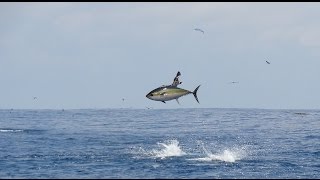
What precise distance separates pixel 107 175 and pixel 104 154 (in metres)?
15.8

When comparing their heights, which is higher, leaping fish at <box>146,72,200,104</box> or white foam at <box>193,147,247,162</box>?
white foam at <box>193,147,247,162</box>

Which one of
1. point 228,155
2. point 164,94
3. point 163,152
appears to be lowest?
point 164,94

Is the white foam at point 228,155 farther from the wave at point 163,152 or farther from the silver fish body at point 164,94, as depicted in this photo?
the silver fish body at point 164,94

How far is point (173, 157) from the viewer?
55750 mm

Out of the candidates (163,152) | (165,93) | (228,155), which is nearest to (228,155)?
(228,155)

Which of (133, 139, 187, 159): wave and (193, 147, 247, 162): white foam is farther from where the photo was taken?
(133, 139, 187, 159): wave

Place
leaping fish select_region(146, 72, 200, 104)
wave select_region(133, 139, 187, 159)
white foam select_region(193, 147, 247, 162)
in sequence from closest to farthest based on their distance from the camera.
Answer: leaping fish select_region(146, 72, 200, 104) < white foam select_region(193, 147, 247, 162) < wave select_region(133, 139, 187, 159)

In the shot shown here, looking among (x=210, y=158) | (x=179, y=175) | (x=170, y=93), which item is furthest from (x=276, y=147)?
(x=170, y=93)

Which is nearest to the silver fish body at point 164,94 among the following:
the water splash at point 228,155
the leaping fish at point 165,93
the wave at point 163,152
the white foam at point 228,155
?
the leaping fish at point 165,93

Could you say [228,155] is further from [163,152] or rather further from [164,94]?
[164,94]

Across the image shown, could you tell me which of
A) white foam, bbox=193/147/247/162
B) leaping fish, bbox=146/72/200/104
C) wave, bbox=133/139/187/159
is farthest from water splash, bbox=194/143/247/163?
leaping fish, bbox=146/72/200/104

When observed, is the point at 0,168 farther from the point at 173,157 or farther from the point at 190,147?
Answer: the point at 190,147

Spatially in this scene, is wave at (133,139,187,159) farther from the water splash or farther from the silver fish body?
the silver fish body

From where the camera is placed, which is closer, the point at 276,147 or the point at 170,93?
the point at 170,93
